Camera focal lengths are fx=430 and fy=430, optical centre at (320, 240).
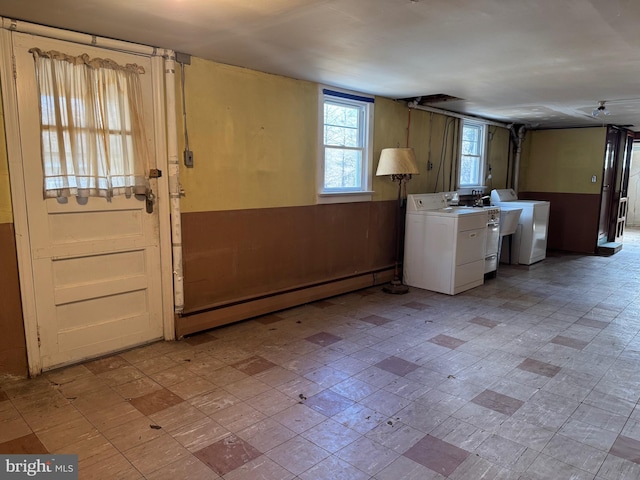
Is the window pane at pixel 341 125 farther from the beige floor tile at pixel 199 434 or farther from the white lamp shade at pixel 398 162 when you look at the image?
the beige floor tile at pixel 199 434

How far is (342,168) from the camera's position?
4844 millimetres

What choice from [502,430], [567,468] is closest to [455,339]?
[502,430]

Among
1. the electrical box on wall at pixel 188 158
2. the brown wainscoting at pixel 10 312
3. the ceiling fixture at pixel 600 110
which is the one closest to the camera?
the brown wainscoting at pixel 10 312

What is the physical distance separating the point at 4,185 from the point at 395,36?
103 inches

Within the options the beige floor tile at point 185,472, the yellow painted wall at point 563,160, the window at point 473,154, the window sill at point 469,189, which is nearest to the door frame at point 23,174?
the beige floor tile at point 185,472

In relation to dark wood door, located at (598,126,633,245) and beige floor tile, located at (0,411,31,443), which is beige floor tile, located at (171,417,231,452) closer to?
beige floor tile, located at (0,411,31,443)

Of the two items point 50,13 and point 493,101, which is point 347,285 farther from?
point 50,13

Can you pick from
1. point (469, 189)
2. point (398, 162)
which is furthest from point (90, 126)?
point (469, 189)

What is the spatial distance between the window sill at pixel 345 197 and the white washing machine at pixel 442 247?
569 mm

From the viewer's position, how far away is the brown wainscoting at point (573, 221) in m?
7.45

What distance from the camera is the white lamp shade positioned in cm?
471

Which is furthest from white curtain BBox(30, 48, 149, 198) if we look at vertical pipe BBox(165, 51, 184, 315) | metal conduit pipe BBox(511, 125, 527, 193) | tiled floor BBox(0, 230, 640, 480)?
metal conduit pipe BBox(511, 125, 527, 193)

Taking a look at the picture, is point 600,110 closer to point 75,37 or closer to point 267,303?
point 267,303
